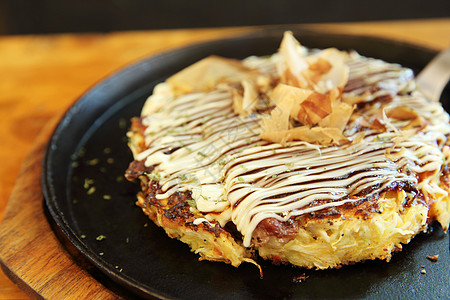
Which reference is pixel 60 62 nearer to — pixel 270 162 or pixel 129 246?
pixel 129 246

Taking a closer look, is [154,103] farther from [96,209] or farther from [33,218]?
[33,218]

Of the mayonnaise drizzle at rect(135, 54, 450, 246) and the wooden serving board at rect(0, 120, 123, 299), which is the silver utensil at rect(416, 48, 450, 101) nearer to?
the mayonnaise drizzle at rect(135, 54, 450, 246)

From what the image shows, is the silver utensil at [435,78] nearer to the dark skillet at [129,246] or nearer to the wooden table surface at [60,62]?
the dark skillet at [129,246]

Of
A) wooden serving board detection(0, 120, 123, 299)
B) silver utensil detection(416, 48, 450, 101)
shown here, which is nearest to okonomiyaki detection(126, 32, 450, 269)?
silver utensil detection(416, 48, 450, 101)

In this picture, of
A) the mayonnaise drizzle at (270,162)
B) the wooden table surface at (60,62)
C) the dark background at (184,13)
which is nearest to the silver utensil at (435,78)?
the mayonnaise drizzle at (270,162)

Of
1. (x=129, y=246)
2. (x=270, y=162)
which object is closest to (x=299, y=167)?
(x=270, y=162)

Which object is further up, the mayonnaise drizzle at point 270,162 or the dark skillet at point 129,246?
the mayonnaise drizzle at point 270,162

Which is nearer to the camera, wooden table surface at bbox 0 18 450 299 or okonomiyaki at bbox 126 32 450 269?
okonomiyaki at bbox 126 32 450 269
